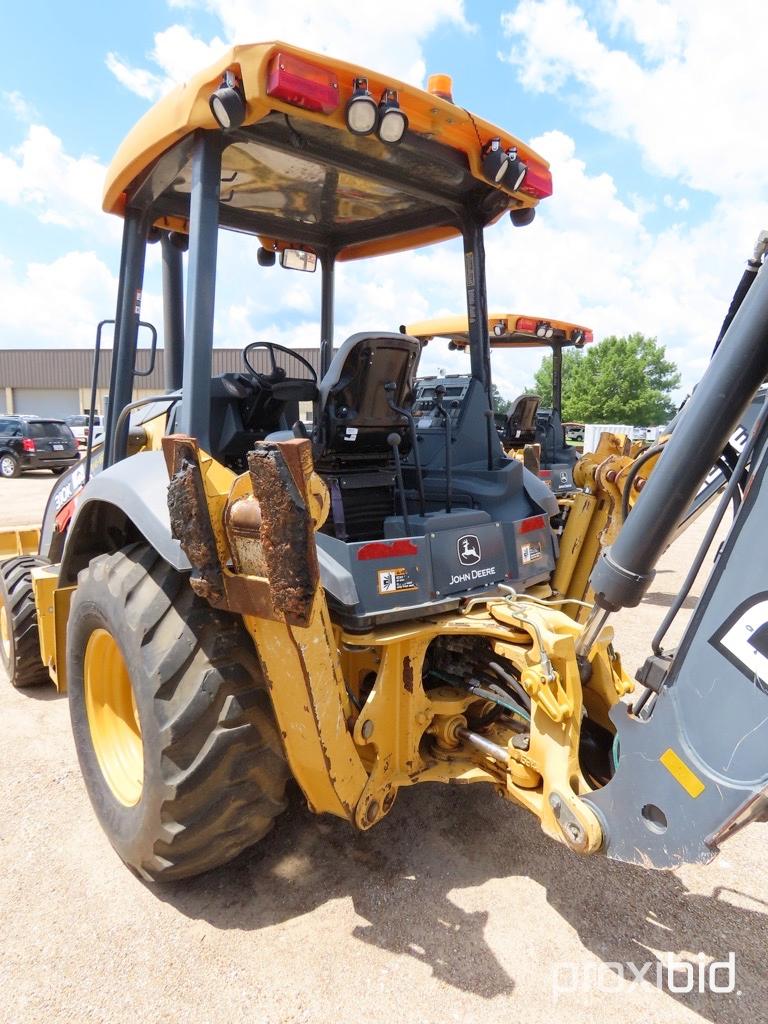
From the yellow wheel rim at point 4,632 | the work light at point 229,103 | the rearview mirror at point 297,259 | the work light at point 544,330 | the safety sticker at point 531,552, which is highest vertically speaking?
the work light at point 544,330

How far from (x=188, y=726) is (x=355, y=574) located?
2.25ft

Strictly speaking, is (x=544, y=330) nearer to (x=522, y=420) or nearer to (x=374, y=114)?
(x=522, y=420)

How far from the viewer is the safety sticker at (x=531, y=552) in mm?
2818

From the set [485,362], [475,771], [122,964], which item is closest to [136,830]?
[122,964]

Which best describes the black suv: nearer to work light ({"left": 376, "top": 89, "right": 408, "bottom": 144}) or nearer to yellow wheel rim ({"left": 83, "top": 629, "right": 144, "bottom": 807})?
yellow wheel rim ({"left": 83, "top": 629, "right": 144, "bottom": 807})

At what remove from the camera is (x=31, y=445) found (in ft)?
56.3

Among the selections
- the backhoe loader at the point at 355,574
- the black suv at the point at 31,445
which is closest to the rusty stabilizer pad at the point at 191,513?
the backhoe loader at the point at 355,574

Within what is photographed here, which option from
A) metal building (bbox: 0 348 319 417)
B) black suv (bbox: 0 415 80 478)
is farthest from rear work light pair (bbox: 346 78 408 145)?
metal building (bbox: 0 348 319 417)

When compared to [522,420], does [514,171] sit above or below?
above

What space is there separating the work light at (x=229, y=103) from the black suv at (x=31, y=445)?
660 inches

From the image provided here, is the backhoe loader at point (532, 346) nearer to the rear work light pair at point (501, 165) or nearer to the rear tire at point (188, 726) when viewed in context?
the rear work light pair at point (501, 165)

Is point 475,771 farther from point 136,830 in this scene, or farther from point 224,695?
point 136,830

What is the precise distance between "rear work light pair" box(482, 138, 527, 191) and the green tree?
43.6 m

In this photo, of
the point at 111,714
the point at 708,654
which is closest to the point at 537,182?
the point at 708,654
